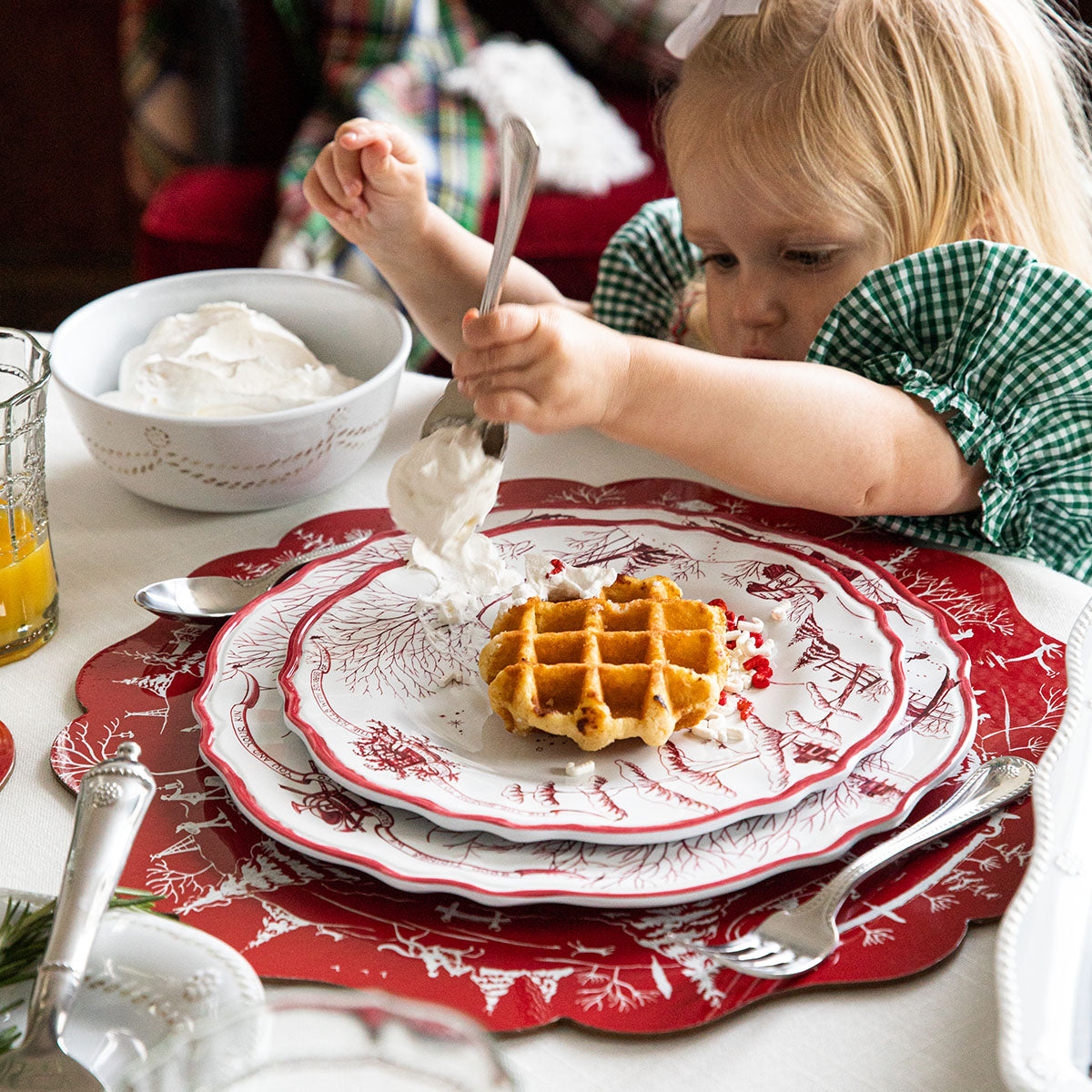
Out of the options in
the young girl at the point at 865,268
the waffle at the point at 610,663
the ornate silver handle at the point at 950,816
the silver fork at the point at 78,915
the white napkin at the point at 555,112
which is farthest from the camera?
the white napkin at the point at 555,112

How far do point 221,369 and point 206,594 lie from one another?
0.24m

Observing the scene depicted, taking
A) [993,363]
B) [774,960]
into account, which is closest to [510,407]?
[774,960]

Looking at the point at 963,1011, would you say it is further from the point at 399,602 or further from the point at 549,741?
the point at 399,602

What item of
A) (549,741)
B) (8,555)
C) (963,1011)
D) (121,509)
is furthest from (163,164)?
(963,1011)

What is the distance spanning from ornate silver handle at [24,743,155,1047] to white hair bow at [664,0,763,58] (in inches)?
35.6

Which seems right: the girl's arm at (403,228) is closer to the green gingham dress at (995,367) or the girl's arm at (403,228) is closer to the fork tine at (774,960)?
the green gingham dress at (995,367)

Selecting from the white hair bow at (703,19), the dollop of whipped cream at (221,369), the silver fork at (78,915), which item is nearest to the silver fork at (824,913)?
the silver fork at (78,915)

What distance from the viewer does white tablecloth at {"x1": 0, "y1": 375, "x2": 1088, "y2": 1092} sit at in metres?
0.52

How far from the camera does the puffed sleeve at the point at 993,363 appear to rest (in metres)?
1.00

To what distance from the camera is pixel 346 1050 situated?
376mm

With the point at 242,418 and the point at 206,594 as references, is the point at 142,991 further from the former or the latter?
the point at 242,418

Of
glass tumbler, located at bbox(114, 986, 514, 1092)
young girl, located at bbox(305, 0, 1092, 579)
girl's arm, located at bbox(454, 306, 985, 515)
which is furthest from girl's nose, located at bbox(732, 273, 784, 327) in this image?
glass tumbler, located at bbox(114, 986, 514, 1092)

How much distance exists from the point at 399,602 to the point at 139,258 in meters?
1.84

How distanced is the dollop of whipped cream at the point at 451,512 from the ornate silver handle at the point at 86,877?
30 centimetres
